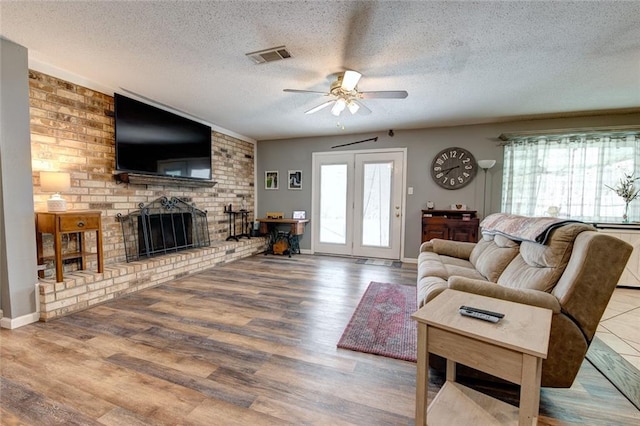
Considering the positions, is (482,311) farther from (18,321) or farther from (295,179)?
(295,179)

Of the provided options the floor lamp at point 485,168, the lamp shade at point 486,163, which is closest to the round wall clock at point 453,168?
the floor lamp at point 485,168

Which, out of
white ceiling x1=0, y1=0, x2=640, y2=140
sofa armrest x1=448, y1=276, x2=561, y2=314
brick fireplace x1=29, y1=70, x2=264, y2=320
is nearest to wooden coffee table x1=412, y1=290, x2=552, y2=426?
sofa armrest x1=448, y1=276, x2=561, y2=314

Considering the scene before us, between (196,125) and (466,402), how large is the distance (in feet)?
14.3

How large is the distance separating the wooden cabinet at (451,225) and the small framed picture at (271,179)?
2955 mm

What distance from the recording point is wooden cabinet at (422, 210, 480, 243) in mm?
4148

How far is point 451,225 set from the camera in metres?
4.20

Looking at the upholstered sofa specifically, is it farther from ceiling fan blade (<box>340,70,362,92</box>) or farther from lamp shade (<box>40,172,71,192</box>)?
lamp shade (<box>40,172,71,192</box>)

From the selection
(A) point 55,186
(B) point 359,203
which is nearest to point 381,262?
(B) point 359,203

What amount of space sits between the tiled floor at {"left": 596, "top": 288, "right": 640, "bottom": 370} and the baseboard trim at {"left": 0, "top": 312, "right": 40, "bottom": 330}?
14.9 feet

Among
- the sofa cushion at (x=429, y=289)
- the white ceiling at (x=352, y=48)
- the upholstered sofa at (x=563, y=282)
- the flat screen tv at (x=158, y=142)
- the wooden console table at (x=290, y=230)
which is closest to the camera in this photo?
the upholstered sofa at (x=563, y=282)

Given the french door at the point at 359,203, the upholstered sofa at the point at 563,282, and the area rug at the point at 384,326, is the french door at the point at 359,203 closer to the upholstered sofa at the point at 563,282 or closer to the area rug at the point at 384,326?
the area rug at the point at 384,326

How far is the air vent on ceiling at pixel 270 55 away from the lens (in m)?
2.24

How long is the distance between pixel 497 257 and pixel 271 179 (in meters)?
4.38

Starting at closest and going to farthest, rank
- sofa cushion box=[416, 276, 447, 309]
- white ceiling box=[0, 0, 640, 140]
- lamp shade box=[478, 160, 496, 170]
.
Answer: sofa cushion box=[416, 276, 447, 309] < white ceiling box=[0, 0, 640, 140] < lamp shade box=[478, 160, 496, 170]
